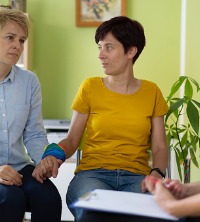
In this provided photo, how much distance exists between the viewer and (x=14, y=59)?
1.83 m

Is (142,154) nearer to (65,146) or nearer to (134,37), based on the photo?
(65,146)

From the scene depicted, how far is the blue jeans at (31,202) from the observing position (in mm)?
1534

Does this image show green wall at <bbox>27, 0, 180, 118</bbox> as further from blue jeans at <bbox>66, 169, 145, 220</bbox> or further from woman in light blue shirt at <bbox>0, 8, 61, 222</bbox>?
blue jeans at <bbox>66, 169, 145, 220</bbox>

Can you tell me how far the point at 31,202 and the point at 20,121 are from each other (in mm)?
392

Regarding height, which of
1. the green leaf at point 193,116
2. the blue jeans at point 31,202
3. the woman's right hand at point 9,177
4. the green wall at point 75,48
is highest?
the green wall at point 75,48

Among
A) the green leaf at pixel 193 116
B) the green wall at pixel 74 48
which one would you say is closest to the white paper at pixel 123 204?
the green leaf at pixel 193 116

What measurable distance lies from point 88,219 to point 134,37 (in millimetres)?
1023

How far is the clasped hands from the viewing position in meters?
1.66

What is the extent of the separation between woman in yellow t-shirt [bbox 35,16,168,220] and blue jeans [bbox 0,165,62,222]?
155 millimetres

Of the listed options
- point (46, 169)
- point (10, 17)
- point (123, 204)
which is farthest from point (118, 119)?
point (123, 204)

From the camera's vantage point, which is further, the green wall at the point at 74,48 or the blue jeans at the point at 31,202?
the green wall at the point at 74,48

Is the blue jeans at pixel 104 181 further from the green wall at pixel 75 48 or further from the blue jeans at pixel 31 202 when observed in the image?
the green wall at pixel 75 48

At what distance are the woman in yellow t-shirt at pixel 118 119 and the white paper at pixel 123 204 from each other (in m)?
0.52

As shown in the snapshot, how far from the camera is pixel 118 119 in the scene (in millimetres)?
1847
